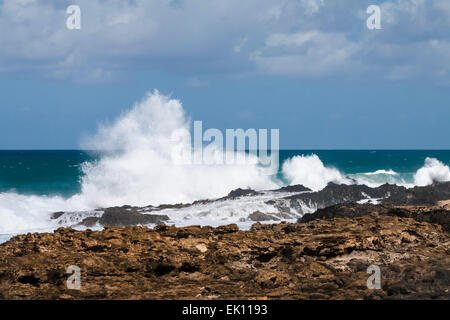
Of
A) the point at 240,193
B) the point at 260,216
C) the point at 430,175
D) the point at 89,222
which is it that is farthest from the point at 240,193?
the point at 430,175

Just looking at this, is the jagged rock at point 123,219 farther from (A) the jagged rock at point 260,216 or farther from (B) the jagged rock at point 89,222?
(A) the jagged rock at point 260,216

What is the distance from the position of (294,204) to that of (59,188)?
119 feet

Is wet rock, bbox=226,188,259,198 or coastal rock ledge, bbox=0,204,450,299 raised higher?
wet rock, bbox=226,188,259,198

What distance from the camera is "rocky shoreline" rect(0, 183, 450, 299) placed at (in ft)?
26.6

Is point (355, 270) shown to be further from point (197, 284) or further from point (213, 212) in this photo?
point (213, 212)

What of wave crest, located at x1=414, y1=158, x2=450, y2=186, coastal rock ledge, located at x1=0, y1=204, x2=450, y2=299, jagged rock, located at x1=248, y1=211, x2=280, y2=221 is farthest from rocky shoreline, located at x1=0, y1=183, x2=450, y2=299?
wave crest, located at x1=414, y1=158, x2=450, y2=186

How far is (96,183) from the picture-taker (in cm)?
4097

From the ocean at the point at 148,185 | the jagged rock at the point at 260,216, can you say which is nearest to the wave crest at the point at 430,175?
the ocean at the point at 148,185

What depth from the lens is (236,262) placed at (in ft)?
31.1

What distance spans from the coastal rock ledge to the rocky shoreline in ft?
0.05

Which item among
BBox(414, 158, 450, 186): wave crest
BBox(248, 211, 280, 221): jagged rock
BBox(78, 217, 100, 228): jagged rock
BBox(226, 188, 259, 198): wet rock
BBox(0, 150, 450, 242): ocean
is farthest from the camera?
BBox(414, 158, 450, 186): wave crest

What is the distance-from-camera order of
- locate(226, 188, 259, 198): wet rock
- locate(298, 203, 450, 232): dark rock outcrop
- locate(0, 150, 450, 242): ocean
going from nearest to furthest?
locate(298, 203, 450, 232): dark rock outcrop → locate(0, 150, 450, 242): ocean → locate(226, 188, 259, 198): wet rock

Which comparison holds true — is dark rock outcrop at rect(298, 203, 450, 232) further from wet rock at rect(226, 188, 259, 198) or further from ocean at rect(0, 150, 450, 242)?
wet rock at rect(226, 188, 259, 198)
